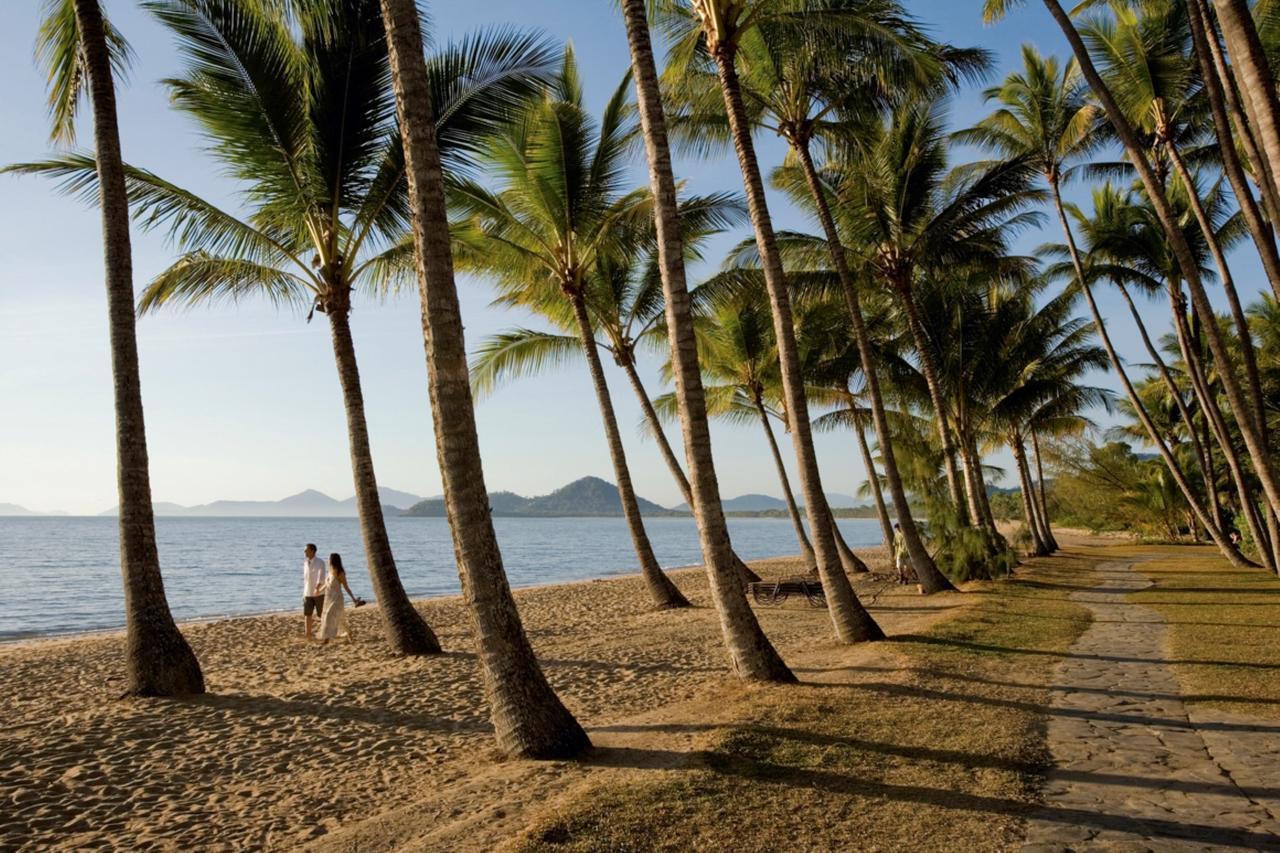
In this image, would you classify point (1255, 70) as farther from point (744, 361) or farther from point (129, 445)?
point (744, 361)

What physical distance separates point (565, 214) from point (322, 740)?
1027cm

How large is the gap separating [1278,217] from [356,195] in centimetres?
1082

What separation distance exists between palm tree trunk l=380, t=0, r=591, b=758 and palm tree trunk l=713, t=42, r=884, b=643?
4437mm

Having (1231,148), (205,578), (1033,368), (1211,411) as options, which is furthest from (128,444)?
(205,578)

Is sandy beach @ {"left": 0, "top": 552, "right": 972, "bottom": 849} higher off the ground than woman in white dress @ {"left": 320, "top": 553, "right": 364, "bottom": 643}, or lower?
lower

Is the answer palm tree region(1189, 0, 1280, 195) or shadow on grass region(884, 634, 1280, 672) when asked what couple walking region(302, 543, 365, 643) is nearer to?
shadow on grass region(884, 634, 1280, 672)


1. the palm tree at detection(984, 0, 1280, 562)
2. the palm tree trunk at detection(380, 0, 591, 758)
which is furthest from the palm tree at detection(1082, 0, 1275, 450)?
the palm tree trunk at detection(380, 0, 591, 758)

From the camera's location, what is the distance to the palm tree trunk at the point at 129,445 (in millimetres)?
7398

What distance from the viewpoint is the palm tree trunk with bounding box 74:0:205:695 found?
24.3 ft

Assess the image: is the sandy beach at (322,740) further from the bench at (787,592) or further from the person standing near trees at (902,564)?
the person standing near trees at (902,564)

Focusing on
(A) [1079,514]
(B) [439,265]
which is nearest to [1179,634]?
(B) [439,265]

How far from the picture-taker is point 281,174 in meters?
10.2

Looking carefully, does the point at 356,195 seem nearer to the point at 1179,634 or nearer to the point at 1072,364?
the point at 1179,634

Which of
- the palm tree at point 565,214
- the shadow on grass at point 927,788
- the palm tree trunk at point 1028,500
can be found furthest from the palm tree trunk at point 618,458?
the palm tree trunk at point 1028,500
